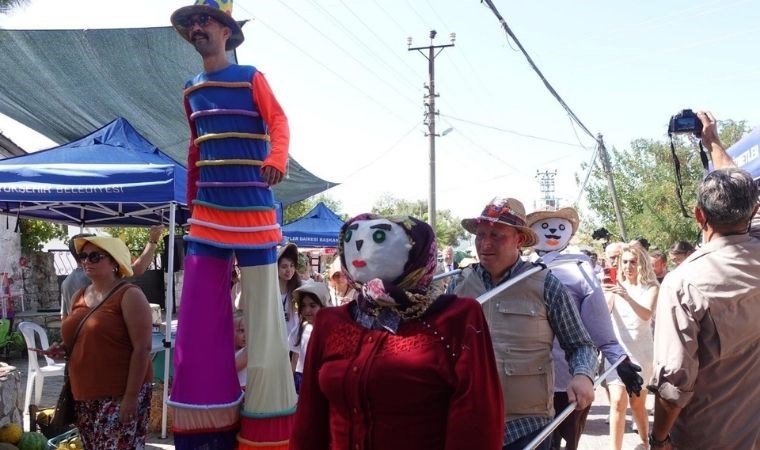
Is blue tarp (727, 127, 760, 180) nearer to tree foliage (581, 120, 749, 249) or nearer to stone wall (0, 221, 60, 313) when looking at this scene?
stone wall (0, 221, 60, 313)

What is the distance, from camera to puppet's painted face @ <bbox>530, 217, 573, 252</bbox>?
4305 millimetres

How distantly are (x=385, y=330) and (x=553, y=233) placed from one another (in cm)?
269

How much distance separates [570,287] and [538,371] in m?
0.81

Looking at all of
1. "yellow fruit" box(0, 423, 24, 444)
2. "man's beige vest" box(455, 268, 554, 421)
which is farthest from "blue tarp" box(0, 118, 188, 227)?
"man's beige vest" box(455, 268, 554, 421)

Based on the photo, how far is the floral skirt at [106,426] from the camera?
3.37 m

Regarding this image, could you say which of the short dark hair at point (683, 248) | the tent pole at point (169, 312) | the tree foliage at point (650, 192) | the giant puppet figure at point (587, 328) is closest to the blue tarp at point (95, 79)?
the tent pole at point (169, 312)

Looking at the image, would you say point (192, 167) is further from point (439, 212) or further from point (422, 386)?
point (439, 212)

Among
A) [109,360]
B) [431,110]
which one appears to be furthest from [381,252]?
[431,110]

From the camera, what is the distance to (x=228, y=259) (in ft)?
9.98

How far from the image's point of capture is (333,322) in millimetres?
1984

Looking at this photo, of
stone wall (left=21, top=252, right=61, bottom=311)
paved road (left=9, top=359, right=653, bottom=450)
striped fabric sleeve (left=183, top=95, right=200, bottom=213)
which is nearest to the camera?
striped fabric sleeve (left=183, top=95, right=200, bottom=213)

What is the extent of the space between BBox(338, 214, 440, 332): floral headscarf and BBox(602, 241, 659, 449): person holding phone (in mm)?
3589

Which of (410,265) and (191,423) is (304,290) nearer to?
(191,423)

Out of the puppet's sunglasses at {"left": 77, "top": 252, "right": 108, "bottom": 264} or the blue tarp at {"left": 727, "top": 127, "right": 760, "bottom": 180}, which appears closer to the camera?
the puppet's sunglasses at {"left": 77, "top": 252, "right": 108, "bottom": 264}
